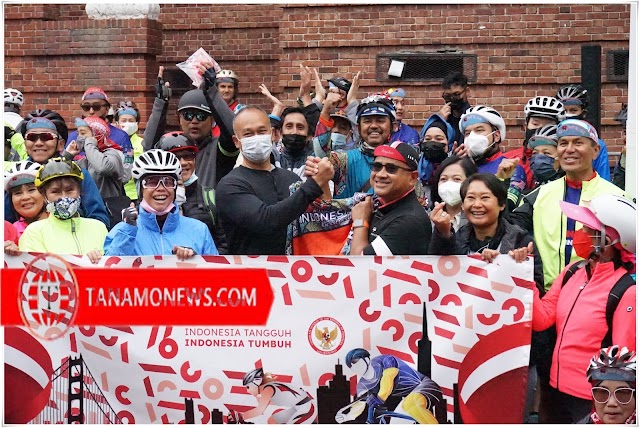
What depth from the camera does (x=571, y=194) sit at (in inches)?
300

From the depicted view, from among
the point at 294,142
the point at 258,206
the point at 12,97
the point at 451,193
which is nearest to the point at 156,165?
the point at 258,206

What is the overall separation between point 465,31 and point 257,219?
7170 mm

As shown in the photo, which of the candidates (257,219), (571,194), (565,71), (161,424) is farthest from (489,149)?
(565,71)

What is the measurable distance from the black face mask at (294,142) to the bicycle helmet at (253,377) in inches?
116


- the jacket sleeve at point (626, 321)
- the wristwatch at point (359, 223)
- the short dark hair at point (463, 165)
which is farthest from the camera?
the short dark hair at point (463, 165)

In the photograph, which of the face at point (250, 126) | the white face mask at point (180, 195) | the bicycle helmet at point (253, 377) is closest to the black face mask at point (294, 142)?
the white face mask at point (180, 195)

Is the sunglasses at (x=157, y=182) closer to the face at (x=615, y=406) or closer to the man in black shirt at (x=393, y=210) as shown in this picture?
the man in black shirt at (x=393, y=210)

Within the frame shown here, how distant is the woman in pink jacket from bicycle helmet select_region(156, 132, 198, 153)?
3.28 meters

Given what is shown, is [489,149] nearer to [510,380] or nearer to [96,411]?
[510,380]

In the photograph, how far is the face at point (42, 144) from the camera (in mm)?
9570

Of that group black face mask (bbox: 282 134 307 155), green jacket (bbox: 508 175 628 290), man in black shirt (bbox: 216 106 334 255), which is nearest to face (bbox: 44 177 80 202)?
man in black shirt (bbox: 216 106 334 255)

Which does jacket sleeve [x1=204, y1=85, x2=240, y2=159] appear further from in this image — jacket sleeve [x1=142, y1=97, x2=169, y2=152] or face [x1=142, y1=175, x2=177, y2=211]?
face [x1=142, y1=175, x2=177, y2=211]

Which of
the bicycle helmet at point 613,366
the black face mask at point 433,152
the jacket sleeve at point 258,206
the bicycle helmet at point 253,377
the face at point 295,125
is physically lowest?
the bicycle helmet at point 253,377

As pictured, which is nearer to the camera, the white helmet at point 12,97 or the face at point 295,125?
the face at point 295,125
